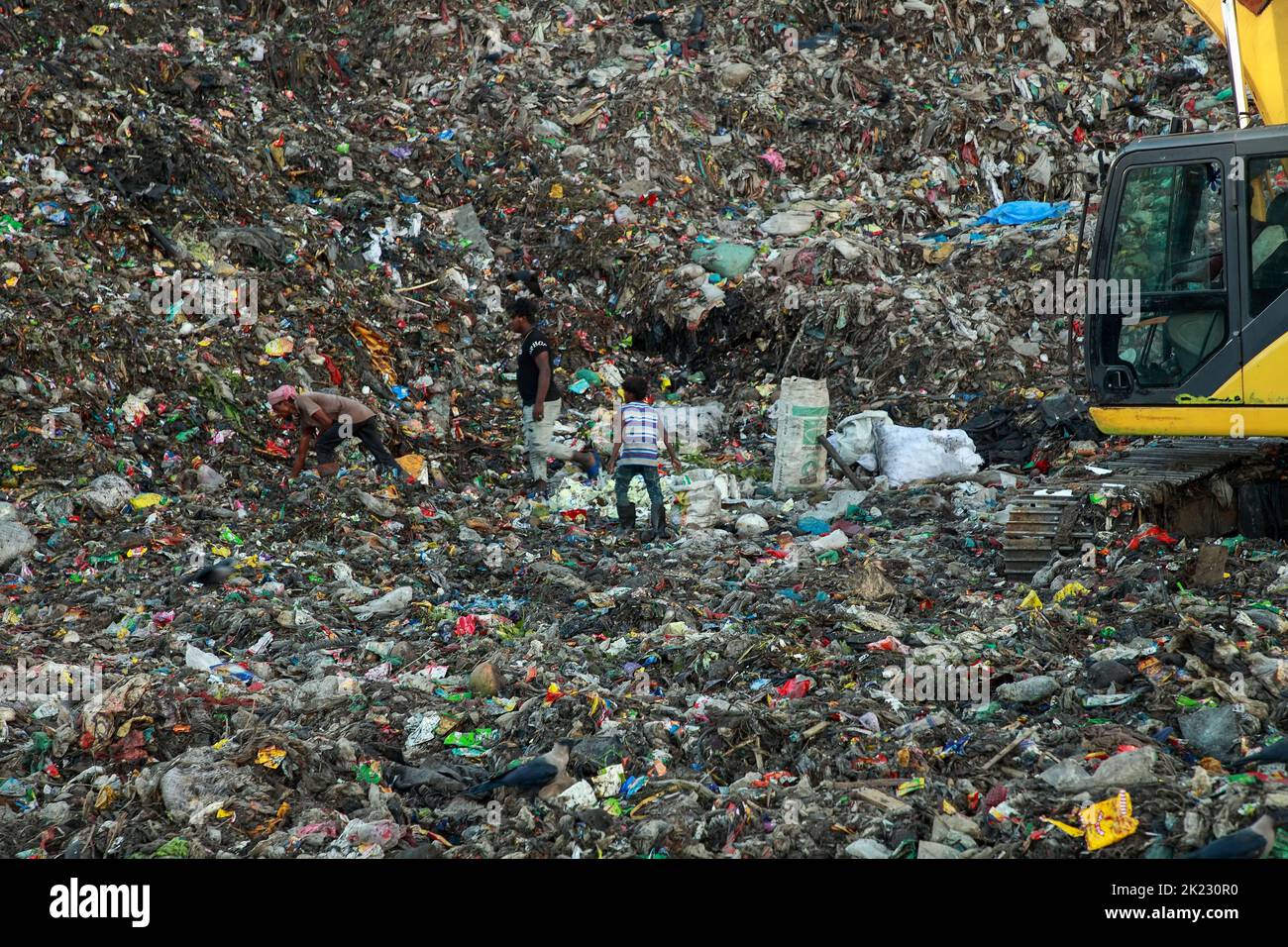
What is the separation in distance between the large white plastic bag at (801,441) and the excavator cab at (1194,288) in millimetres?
2397

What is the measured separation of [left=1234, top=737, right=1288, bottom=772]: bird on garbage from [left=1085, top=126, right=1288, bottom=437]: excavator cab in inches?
114

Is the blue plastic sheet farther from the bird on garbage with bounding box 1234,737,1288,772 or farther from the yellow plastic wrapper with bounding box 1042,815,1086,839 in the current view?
the yellow plastic wrapper with bounding box 1042,815,1086,839

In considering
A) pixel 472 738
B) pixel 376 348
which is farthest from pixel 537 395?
pixel 472 738

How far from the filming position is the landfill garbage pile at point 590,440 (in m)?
4.14

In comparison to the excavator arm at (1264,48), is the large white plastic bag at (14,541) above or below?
below

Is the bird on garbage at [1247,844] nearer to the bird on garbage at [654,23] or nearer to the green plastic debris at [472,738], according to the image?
the green plastic debris at [472,738]

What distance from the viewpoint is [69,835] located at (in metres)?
4.02

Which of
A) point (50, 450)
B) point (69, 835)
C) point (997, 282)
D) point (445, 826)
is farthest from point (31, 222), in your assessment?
point (997, 282)

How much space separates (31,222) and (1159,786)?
9.20 m

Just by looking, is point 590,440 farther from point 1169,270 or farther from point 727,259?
point 1169,270

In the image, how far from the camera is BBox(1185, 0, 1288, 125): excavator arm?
6.80 meters

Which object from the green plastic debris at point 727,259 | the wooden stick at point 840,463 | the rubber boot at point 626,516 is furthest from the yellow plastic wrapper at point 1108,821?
the green plastic debris at point 727,259

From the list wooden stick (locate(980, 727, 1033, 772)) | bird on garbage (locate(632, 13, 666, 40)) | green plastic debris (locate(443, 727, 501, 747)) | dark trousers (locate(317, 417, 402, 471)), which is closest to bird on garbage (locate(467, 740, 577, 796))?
green plastic debris (locate(443, 727, 501, 747))

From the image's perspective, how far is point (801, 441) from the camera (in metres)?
8.75
